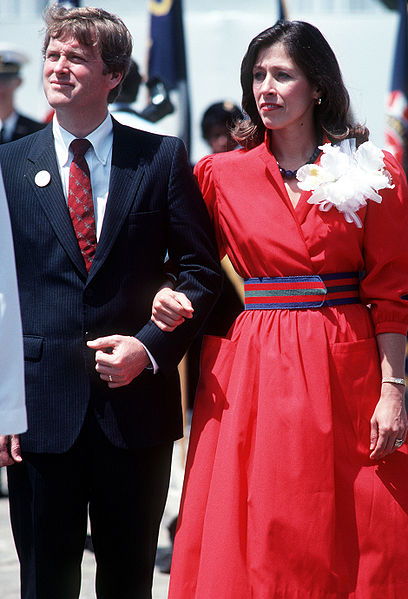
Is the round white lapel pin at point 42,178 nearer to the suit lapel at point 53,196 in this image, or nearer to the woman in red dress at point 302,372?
the suit lapel at point 53,196

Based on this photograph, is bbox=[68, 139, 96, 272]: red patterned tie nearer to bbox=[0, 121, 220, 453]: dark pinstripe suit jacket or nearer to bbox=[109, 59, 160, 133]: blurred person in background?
bbox=[0, 121, 220, 453]: dark pinstripe suit jacket

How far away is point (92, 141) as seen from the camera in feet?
8.60

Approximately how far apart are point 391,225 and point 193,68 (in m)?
6.69

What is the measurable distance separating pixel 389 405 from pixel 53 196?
109 centimetres

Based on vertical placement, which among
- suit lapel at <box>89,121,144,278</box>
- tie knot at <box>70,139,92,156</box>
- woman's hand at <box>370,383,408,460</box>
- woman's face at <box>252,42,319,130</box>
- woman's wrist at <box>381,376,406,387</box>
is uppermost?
woman's face at <box>252,42,319,130</box>

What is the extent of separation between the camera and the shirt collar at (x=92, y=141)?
103 inches

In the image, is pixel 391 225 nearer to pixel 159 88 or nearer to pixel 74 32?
pixel 74 32

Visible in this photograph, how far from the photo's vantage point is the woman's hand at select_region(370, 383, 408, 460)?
2543 millimetres

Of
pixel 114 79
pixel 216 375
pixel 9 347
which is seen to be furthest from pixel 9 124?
pixel 9 347

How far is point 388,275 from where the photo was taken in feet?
8.61

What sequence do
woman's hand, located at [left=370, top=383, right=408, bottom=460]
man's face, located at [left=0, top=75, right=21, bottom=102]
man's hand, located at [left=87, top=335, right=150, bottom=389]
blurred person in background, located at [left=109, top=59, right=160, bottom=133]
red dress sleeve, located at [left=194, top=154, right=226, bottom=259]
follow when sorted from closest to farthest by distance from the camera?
man's hand, located at [left=87, top=335, right=150, bottom=389] < woman's hand, located at [left=370, top=383, right=408, bottom=460] < red dress sleeve, located at [left=194, top=154, right=226, bottom=259] < blurred person in background, located at [left=109, top=59, right=160, bottom=133] < man's face, located at [left=0, top=75, right=21, bottom=102]

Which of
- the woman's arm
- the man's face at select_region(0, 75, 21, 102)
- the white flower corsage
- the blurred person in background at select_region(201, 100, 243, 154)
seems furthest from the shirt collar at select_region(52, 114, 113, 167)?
the man's face at select_region(0, 75, 21, 102)

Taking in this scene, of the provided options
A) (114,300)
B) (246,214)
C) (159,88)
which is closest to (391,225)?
(246,214)

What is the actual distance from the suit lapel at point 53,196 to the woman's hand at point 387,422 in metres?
0.89
